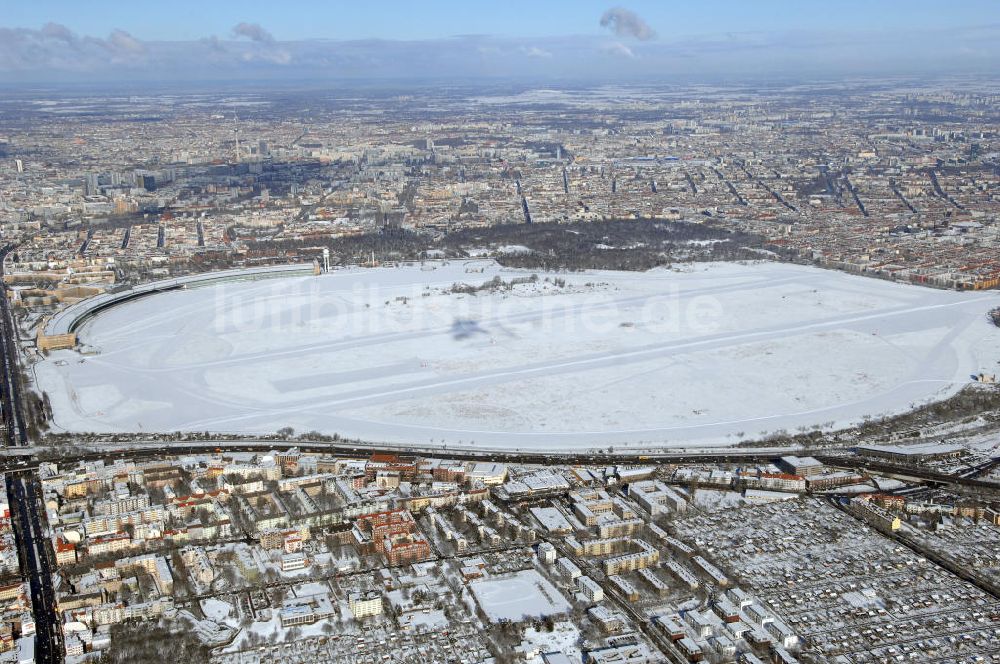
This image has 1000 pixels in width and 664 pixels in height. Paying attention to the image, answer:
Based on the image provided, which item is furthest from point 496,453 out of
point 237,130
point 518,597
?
A: point 237,130

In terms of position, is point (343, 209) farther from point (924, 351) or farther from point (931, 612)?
point (931, 612)

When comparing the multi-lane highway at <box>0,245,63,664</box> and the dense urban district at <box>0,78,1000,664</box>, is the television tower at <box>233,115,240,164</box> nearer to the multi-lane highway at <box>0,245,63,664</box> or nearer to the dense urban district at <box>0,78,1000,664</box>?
the dense urban district at <box>0,78,1000,664</box>

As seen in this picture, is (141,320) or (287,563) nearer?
(287,563)

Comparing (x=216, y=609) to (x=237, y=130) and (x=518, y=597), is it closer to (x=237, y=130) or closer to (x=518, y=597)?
(x=518, y=597)

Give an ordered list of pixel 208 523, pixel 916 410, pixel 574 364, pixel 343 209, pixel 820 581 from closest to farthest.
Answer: pixel 820 581 < pixel 208 523 < pixel 916 410 < pixel 574 364 < pixel 343 209

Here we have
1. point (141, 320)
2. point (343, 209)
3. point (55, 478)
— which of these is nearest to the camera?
point (55, 478)

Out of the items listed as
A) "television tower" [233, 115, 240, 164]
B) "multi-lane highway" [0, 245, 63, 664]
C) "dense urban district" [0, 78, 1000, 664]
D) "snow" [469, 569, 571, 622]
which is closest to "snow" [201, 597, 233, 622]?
"dense urban district" [0, 78, 1000, 664]

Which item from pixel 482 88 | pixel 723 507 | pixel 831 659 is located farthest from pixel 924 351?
pixel 482 88
